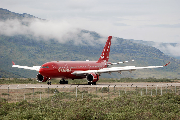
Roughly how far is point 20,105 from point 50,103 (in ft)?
10.7

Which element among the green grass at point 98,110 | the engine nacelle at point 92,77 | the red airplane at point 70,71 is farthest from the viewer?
the engine nacelle at point 92,77

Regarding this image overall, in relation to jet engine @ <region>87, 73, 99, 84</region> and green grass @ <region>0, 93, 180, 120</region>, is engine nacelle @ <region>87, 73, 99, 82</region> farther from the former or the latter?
green grass @ <region>0, 93, 180, 120</region>

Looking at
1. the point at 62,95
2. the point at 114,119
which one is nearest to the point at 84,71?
the point at 62,95

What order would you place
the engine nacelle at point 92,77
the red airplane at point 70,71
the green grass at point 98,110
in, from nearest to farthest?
the green grass at point 98,110 < the red airplane at point 70,71 < the engine nacelle at point 92,77

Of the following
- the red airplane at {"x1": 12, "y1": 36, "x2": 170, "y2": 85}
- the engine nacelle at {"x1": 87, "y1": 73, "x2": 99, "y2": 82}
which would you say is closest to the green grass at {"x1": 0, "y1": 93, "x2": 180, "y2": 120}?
the red airplane at {"x1": 12, "y1": 36, "x2": 170, "y2": 85}

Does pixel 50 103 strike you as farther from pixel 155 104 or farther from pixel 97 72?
pixel 97 72

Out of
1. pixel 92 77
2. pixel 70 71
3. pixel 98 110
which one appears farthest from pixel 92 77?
pixel 98 110

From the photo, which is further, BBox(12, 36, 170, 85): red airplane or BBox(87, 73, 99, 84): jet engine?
BBox(87, 73, 99, 84): jet engine

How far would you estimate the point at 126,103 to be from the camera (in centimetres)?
3675

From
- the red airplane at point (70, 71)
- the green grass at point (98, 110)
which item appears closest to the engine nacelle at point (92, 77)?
the red airplane at point (70, 71)

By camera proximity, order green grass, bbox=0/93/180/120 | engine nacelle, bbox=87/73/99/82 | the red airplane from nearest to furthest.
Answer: green grass, bbox=0/93/180/120 → the red airplane → engine nacelle, bbox=87/73/99/82

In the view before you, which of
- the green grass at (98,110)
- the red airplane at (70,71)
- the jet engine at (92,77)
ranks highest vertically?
the red airplane at (70,71)

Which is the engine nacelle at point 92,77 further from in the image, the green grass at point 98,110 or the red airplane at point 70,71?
the green grass at point 98,110

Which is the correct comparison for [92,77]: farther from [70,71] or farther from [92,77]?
[70,71]
